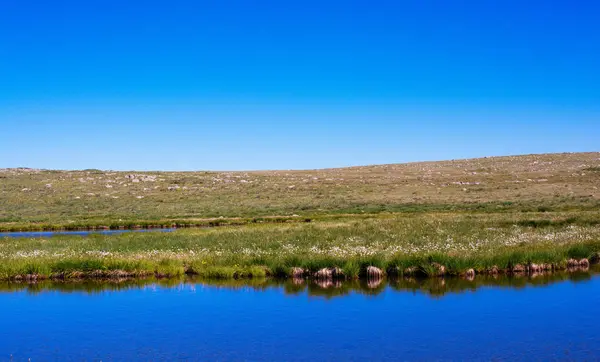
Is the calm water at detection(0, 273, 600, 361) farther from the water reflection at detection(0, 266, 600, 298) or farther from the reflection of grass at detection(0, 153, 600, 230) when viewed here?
the reflection of grass at detection(0, 153, 600, 230)

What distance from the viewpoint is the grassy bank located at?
24672mm

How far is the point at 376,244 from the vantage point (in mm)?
29969

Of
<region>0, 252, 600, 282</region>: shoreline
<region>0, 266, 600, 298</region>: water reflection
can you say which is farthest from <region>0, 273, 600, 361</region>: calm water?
<region>0, 252, 600, 282</region>: shoreline

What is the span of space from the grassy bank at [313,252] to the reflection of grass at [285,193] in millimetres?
20351

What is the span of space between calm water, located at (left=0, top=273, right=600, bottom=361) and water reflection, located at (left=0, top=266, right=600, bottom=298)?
0.08m

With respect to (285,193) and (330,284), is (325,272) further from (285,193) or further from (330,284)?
(285,193)

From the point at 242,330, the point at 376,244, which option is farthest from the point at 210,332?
the point at 376,244

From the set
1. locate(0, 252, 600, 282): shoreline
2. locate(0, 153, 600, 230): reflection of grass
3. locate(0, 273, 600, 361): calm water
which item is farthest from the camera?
locate(0, 153, 600, 230): reflection of grass

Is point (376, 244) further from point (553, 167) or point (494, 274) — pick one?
point (553, 167)

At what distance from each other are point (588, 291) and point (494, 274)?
407cm

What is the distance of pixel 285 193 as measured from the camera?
88875 mm

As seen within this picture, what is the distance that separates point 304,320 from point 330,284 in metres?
5.51

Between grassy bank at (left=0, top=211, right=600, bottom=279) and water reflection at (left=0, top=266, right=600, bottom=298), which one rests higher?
grassy bank at (left=0, top=211, right=600, bottom=279)

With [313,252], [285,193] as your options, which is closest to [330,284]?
[313,252]
